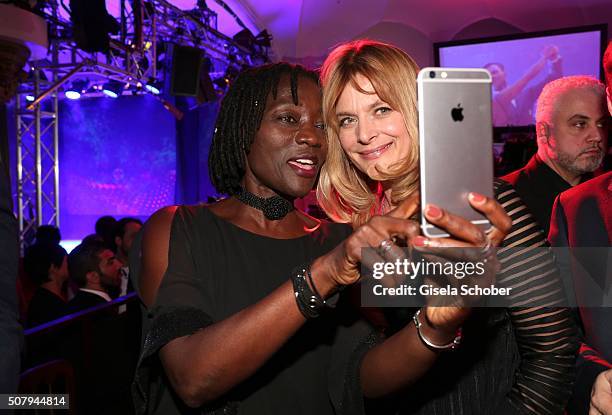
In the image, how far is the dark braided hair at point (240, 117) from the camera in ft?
4.83

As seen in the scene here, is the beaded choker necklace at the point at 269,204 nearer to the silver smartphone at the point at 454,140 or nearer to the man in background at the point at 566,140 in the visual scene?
the silver smartphone at the point at 454,140

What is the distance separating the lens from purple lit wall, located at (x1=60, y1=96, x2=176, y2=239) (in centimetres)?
1294

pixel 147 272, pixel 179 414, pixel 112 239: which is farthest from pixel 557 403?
pixel 112 239

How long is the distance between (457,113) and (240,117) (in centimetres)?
69

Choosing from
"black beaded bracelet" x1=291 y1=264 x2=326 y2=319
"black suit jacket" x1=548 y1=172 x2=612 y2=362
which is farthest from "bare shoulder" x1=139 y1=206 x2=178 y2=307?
"black suit jacket" x1=548 y1=172 x2=612 y2=362

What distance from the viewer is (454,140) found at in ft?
3.11

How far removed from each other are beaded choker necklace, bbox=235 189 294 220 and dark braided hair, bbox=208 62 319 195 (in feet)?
0.19

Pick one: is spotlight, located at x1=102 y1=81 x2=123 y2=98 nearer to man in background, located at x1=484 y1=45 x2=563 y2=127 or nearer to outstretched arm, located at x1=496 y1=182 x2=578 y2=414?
man in background, located at x1=484 y1=45 x2=563 y2=127

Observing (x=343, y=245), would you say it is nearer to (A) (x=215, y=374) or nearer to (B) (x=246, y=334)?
(B) (x=246, y=334)

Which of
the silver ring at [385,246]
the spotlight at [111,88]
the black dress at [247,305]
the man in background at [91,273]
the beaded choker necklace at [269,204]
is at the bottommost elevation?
the man in background at [91,273]

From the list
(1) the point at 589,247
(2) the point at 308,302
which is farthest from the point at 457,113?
(1) the point at 589,247

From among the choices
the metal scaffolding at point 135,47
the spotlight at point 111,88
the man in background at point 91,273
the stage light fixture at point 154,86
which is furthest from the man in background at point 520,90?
the spotlight at point 111,88

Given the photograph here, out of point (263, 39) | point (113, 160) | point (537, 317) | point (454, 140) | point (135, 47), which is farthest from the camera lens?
point (113, 160)

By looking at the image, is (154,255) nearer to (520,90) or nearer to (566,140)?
(566,140)
